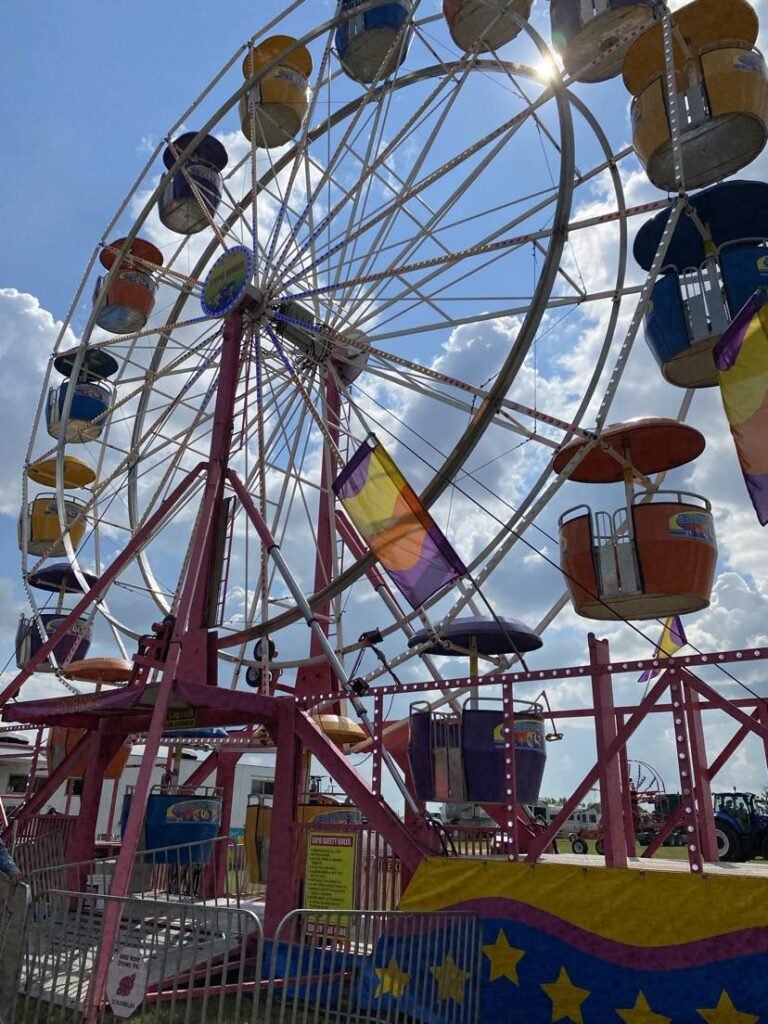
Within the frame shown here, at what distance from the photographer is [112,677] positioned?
14062mm

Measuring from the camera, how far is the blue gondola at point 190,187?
1437 centimetres

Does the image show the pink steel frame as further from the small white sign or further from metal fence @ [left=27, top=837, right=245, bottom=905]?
the small white sign

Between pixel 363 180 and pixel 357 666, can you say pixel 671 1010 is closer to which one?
pixel 357 666

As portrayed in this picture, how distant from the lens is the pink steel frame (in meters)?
5.80

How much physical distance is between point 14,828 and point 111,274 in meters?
8.18

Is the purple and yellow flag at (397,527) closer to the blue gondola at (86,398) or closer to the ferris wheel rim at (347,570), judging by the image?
the ferris wheel rim at (347,570)

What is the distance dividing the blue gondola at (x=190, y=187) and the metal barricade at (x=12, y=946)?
11.1 m

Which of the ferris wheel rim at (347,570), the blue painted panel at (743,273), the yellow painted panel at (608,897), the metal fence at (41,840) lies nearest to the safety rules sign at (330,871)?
the yellow painted panel at (608,897)

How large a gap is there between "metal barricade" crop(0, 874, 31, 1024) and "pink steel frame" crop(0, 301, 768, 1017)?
2.80 feet

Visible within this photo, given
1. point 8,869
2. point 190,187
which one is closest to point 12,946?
point 8,869

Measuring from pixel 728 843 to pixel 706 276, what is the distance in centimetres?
1065

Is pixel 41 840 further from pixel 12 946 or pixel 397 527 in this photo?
pixel 397 527

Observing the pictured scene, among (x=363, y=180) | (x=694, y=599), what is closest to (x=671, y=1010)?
(x=694, y=599)

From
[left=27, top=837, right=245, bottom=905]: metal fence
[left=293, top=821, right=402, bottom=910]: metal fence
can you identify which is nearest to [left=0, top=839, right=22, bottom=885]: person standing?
[left=27, top=837, right=245, bottom=905]: metal fence
